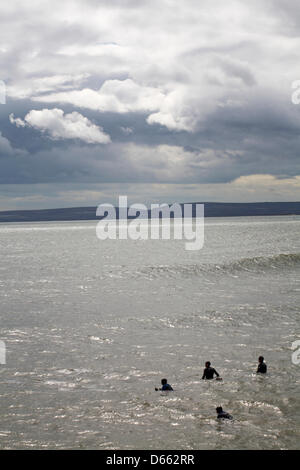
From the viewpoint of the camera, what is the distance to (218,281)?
70.5 metres

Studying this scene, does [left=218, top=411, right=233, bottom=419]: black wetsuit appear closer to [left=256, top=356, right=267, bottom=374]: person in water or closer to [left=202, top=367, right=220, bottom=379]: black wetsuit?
[left=202, top=367, right=220, bottom=379]: black wetsuit

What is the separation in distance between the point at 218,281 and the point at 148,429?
4845cm

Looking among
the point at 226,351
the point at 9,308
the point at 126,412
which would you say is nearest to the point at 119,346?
the point at 226,351

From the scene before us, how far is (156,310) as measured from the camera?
2000 inches

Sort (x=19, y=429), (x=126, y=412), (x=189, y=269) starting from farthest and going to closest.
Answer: (x=189, y=269) < (x=126, y=412) < (x=19, y=429)

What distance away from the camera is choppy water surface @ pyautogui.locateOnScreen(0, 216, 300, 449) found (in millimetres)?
23125

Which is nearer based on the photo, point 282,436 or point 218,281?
point 282,436

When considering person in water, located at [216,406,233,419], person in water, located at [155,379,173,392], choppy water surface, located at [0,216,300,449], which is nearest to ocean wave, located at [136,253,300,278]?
choppy water surface, located at [0,216,300,449]

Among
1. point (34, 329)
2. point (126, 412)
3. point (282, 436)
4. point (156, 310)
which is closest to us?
point (282, 436)

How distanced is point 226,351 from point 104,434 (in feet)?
49.5

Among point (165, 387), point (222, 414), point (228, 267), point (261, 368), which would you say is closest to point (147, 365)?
point (165, 387)

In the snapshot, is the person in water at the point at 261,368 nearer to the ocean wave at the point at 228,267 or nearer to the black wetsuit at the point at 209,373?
the black wetsuit at the point at 209,373

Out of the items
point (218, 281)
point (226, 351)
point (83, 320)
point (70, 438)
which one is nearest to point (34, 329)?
point (83, 320)

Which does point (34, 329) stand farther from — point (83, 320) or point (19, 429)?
point (19, 429)
